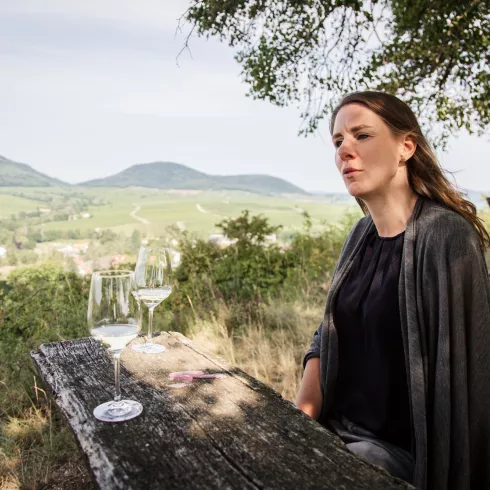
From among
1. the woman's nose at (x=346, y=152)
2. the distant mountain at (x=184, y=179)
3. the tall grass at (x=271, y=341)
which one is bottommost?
the tall grass at (x=271, y=341)

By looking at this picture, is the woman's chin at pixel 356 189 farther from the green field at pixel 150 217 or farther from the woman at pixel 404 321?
the green field at pixel 150 217

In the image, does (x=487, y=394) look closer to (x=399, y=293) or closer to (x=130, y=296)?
(x=399, y=293)

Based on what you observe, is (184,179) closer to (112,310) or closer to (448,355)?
(448,355)

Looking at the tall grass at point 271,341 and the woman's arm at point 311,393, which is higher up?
the woman's arm at point 311,393

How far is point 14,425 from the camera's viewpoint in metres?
2.96

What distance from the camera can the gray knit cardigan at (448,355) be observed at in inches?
57.5

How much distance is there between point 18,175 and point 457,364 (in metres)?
13.7

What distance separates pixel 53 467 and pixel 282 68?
484 cm

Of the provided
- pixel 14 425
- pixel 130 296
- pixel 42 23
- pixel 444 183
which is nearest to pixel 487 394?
pixel 444 183

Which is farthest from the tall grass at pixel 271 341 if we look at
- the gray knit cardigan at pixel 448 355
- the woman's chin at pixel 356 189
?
the woman's chin at pixel 356 189

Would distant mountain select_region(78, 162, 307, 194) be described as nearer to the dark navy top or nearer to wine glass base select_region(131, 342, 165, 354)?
wine glass base select_region(131, 342, 165, 354)

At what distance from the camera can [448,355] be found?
4.83ft

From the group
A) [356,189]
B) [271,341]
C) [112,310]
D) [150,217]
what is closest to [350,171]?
[356,189]

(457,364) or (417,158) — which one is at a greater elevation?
(417,158)
